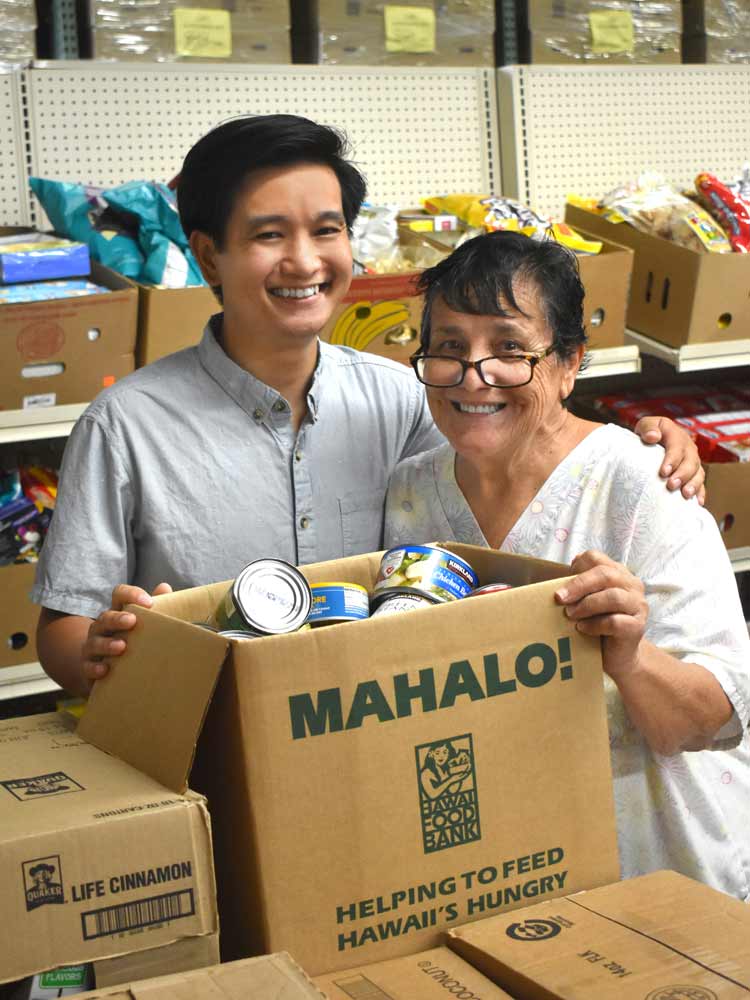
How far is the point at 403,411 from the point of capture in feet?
6.63

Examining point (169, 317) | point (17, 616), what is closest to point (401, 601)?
point (169, 317)

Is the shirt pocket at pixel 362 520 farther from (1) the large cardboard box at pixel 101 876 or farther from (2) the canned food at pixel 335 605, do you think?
(1) the large cardboard box at pixel 101 876

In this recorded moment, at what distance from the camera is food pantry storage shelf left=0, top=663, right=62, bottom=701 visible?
2812 mm

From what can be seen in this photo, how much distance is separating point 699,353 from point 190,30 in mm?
1632

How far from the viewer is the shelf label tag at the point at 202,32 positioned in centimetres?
323

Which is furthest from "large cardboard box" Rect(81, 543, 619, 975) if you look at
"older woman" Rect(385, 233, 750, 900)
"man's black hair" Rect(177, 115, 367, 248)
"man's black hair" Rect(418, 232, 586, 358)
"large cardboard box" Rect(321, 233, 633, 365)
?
"large cardboard box" Rect(321, 233, 633, 365)

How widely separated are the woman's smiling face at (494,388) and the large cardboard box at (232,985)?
32.3 inches

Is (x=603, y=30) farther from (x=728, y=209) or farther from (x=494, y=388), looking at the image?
(x=494, y=388)

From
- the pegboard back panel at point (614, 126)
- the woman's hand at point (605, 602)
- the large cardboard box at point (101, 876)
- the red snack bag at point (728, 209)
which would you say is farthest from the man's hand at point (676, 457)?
the pegboard back panel at point (614, 126)

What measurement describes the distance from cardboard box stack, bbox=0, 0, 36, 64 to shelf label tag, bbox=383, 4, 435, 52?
3.27 ft

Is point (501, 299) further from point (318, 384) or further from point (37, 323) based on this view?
point (37, 323)

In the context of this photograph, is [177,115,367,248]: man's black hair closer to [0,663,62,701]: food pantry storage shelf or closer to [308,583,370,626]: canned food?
[308,583,370,626]: canned food

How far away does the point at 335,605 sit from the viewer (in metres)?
1.19

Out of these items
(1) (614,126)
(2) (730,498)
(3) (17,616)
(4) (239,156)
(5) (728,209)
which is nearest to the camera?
(4) (239,156)
